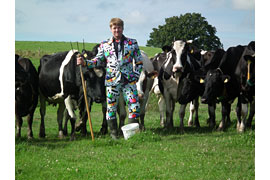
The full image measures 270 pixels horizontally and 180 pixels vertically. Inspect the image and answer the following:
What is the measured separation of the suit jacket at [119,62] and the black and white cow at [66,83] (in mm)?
683

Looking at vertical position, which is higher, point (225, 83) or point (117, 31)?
point (117, 31)

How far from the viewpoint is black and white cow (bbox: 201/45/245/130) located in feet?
34.9

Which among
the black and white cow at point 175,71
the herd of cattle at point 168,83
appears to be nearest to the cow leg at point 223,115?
the herd of cattle at point 168,83

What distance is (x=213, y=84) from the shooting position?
419 inches

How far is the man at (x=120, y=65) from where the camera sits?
28.7ft

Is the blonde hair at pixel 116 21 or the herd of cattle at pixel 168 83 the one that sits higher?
the blonde hair at pixel 116 21

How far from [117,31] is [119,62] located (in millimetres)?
737

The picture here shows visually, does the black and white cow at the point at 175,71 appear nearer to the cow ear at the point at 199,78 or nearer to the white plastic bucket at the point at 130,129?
the cow ear at the point at 199,78

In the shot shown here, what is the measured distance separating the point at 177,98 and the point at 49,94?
3923 millimetres

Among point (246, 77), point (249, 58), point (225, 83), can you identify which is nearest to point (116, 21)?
point (249, 58)

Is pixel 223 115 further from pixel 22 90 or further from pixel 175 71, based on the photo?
pixel 22 90
